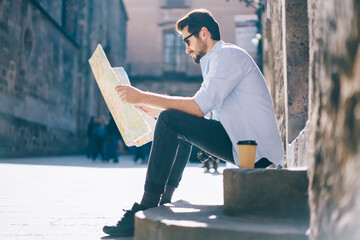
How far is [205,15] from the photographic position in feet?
8.83

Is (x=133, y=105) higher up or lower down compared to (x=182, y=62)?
lower down

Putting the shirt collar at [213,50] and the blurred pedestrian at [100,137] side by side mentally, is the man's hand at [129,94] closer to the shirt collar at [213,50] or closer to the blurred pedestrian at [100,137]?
the shirt collar at [213,50]

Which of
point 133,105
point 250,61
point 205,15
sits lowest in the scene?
point 133,105

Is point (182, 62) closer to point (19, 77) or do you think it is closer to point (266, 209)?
point (19, 77)

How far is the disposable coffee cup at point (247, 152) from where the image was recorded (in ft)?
7.43

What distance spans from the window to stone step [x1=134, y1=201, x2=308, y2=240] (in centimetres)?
2314

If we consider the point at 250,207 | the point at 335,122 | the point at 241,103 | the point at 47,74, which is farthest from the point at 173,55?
the point at 335,122

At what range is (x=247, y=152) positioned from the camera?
2.26m

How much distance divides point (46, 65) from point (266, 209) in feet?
41.0

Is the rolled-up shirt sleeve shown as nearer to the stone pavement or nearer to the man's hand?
the man's hand

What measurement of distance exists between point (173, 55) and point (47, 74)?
40.4 ft

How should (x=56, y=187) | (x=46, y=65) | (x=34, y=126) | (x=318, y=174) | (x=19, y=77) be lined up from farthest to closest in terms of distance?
(x=46, y=65), (x=34, y=126), (x=19, y=77), (x=56, y=187), (x=318, y=174)

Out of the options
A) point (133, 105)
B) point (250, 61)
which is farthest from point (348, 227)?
point (133, 105)

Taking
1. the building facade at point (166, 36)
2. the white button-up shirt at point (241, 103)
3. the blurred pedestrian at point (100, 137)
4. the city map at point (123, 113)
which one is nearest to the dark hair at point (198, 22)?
the white button-up shirt at point (241, 103)
